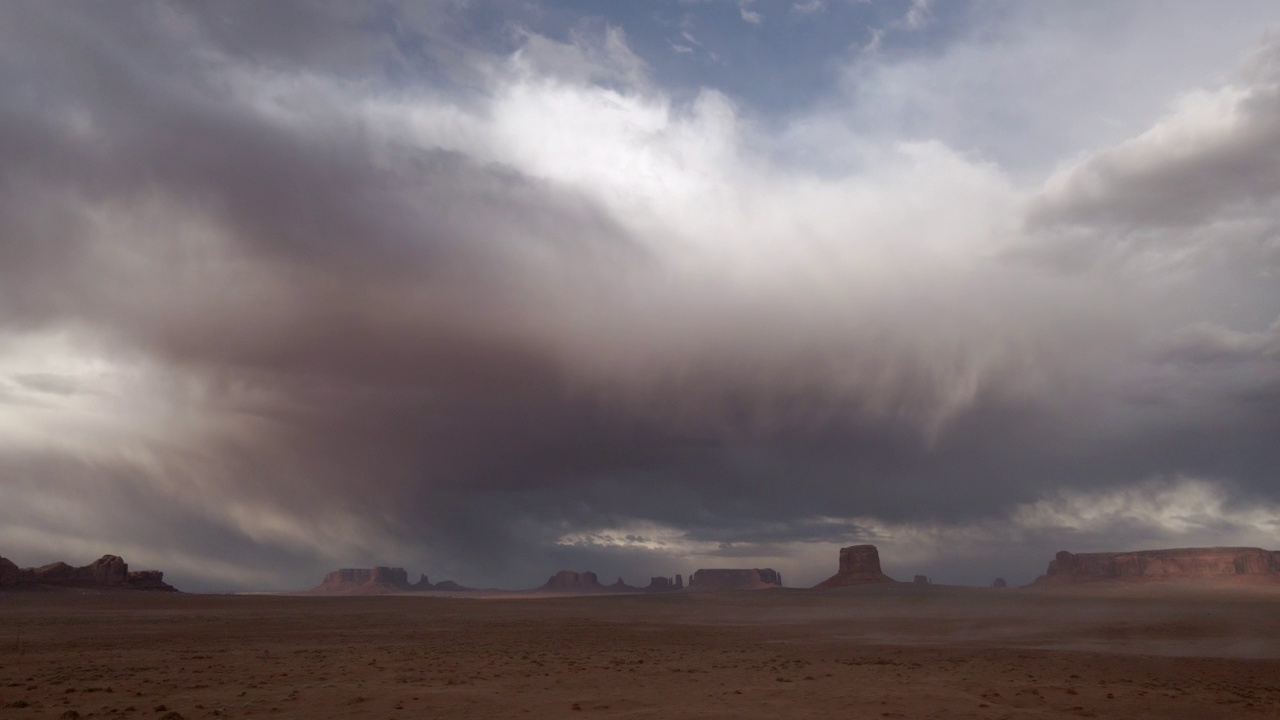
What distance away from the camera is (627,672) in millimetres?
34125

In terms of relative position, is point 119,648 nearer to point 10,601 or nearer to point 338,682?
point 338,682

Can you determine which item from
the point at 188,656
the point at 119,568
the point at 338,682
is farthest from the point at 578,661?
the point at 119,568

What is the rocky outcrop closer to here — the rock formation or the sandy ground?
the rock formation

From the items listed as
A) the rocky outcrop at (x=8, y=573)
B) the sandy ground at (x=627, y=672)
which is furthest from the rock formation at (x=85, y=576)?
the sandy ground at (x=627, y=672)

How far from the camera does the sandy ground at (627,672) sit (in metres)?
24.3

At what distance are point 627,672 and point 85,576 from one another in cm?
18498

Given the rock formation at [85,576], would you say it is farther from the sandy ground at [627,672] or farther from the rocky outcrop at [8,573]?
the sandy ground at [627,672]

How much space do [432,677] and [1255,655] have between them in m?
46.0

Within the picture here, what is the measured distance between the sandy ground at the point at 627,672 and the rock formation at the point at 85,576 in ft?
369

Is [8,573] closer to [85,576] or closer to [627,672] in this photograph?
[85,576]

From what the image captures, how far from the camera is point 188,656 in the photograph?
39.9m

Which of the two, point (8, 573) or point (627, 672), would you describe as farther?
point (8, 573)

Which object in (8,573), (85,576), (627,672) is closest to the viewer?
(627,672)

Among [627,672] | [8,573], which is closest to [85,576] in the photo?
[8,573]
